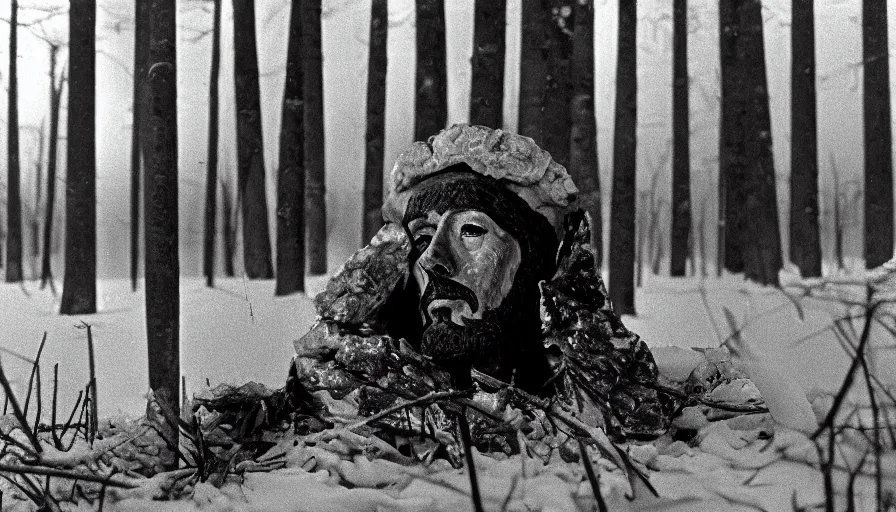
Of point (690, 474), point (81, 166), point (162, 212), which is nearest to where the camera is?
point (690, 474)

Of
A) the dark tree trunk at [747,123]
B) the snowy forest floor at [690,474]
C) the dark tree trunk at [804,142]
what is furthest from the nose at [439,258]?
the dark tree trunk at [804,142]

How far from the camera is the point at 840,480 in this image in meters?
0.96

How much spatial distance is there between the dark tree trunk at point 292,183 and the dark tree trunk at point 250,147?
50cm

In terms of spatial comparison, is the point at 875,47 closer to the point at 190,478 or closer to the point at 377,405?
the point at 377,405

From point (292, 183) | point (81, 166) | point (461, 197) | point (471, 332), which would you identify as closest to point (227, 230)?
point (81, 166)

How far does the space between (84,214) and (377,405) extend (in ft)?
19.5

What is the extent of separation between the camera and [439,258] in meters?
2.86

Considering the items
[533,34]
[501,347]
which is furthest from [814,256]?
[501,347]

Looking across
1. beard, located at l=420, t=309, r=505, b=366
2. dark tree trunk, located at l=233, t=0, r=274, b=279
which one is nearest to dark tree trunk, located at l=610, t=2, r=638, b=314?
dark tree trunk, located at l=233, t=0, r=274, b=279

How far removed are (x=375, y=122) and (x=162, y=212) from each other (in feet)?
21.5

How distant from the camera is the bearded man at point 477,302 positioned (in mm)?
2738

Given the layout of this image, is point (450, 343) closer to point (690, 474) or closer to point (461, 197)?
point (461, 197)

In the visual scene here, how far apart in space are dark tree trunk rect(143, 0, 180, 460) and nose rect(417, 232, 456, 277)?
104 cm

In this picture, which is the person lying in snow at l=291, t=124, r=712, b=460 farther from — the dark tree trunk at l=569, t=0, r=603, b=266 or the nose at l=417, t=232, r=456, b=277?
the dark tree trunk at l=569, t=0, r=603, b=266
